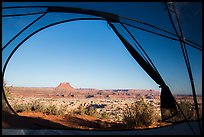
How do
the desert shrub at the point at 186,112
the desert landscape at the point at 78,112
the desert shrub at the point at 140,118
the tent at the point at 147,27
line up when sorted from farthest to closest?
the desert shrub at the point at 140,118 → the desert landscape at the point at 78,112 → the desert shrub at the point at 186,112 → the tent at the point at 147,27

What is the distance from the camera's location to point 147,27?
552 cm

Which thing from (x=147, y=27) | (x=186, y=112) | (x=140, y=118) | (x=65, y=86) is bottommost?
(x=140, y=118)

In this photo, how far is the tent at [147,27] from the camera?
4.76 metres

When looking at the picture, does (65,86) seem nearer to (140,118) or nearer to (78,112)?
(78,112)

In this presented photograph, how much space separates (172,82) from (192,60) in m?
A: 0.81

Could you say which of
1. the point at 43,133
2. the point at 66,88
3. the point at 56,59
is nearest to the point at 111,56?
the point at 56,59

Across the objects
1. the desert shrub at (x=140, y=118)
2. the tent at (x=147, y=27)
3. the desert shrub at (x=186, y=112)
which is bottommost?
the desert shrub at (x=140, y=118)

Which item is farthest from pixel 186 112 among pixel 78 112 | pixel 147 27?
pixel 78 112

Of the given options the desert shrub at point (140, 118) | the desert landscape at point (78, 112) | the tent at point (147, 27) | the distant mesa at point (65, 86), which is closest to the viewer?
the tent at point (147, 27)

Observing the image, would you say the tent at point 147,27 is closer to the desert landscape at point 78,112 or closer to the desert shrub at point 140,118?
the desert landscape at point 78,112

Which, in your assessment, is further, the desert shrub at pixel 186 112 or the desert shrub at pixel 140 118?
the desert shrub at pixel 140 118

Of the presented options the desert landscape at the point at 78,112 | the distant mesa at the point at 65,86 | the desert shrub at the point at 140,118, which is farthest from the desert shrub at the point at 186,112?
the distant mesa at the point at 65,86

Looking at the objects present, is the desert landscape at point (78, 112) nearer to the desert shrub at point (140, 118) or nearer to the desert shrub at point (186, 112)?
the desert shrub at point (140, 118)

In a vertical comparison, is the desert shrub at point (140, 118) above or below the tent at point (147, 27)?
below
